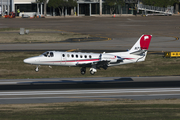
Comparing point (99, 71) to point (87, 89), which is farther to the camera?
point (99, 71)

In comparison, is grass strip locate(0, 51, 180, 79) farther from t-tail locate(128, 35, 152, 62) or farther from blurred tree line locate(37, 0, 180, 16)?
blurred tree line locate(37, 0, 180, 16)

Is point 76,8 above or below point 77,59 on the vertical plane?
above

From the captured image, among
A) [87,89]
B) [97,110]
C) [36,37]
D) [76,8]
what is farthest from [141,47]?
[76,8]

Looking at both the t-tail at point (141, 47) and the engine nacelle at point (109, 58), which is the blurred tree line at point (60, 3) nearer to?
the t-tail at point (141, 47)

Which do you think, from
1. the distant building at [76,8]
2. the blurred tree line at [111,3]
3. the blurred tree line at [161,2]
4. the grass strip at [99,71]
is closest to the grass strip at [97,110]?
the grass strip at [99,71]

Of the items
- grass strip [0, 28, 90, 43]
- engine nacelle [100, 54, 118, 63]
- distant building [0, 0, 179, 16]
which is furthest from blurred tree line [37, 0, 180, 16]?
engine nacelle [100, 54, 118, 63]

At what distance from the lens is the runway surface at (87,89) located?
1378 inches

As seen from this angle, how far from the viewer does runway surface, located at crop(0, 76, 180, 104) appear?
35.0 meters

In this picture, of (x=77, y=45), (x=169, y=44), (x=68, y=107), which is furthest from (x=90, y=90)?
(x=169, y=44)

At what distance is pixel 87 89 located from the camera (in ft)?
130

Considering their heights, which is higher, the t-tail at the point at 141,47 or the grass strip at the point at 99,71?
the t-tail at the point at 141,47

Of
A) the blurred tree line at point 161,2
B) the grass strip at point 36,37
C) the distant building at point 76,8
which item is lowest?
the grass strip at point 36,37

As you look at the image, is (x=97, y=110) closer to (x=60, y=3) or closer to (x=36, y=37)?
(x=36, y=37)

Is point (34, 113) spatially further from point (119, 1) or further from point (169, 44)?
point (119, 1)
